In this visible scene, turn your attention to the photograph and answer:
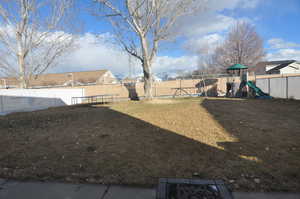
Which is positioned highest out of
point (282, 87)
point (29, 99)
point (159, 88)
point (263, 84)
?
point (263, 84)

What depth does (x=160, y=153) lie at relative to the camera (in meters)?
2.83

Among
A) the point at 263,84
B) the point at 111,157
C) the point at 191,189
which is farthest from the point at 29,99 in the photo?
the point at 263,84

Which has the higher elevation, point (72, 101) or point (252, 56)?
point (252, 56)

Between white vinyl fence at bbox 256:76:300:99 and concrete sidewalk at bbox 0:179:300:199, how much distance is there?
10.0 m

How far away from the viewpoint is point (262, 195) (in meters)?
1.76

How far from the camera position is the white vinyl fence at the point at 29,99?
8375mm

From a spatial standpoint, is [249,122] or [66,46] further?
[66,46]

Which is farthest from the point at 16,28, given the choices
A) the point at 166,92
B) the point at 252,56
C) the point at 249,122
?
the point at 252,56

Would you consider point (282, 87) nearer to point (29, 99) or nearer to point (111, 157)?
point (111, 157)

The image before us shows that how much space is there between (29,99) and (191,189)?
10517 millimetres

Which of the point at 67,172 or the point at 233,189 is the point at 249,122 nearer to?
the point at 233,189

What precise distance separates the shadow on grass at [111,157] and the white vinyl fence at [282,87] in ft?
30.7

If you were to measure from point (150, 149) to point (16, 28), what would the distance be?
12570mm

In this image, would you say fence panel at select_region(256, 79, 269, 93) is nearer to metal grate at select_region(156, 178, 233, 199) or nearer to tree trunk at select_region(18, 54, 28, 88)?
metal grate at select_region(156, 178, 233, 199)
